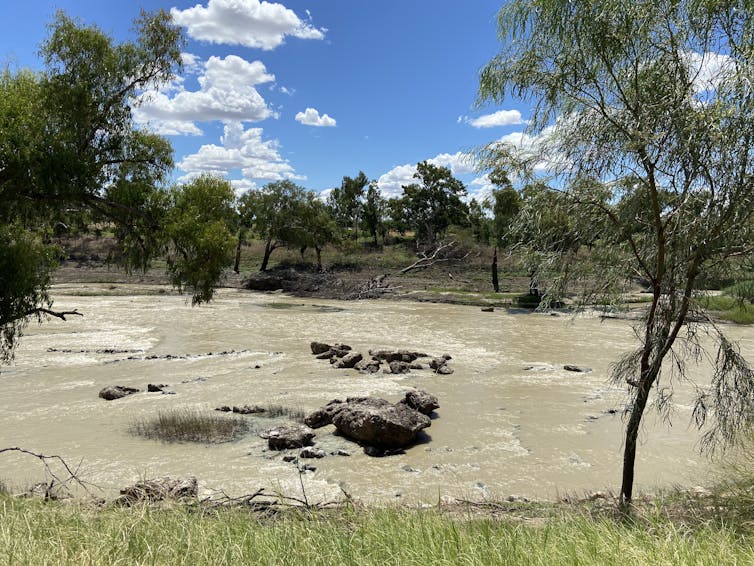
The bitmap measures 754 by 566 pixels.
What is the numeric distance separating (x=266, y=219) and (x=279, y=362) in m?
37.7

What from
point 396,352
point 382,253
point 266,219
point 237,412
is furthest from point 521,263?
point 382,253

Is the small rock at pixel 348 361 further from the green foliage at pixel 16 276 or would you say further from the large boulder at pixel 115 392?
the green foliage at pixel 16 276

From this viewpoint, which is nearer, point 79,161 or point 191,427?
point 79,161

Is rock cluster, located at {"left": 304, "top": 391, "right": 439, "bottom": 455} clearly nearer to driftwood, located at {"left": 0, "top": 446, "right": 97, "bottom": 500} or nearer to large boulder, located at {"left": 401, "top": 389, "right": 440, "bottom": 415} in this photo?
large boulder, located at {"left": 401, "top": 389, "right": 440, "bottom": 415}

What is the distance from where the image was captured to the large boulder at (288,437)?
10734mm

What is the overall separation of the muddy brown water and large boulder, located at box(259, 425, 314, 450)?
1.01 feet

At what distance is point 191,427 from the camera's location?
39.1ft

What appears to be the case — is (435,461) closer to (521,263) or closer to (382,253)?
(521,263)

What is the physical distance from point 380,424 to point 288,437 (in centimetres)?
192

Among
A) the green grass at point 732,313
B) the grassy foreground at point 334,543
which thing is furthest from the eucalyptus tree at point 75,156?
the green grass at point 732,313

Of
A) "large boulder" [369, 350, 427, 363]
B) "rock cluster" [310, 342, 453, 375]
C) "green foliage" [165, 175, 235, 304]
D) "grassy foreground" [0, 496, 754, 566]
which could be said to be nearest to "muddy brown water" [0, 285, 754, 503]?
"rock cluster" [310, 342, 453, 375]

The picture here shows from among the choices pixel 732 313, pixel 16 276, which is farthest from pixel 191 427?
pixel 732 313

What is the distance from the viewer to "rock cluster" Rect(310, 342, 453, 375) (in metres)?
18.1

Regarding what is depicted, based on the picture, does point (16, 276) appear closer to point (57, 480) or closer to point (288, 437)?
point (57, 480)
